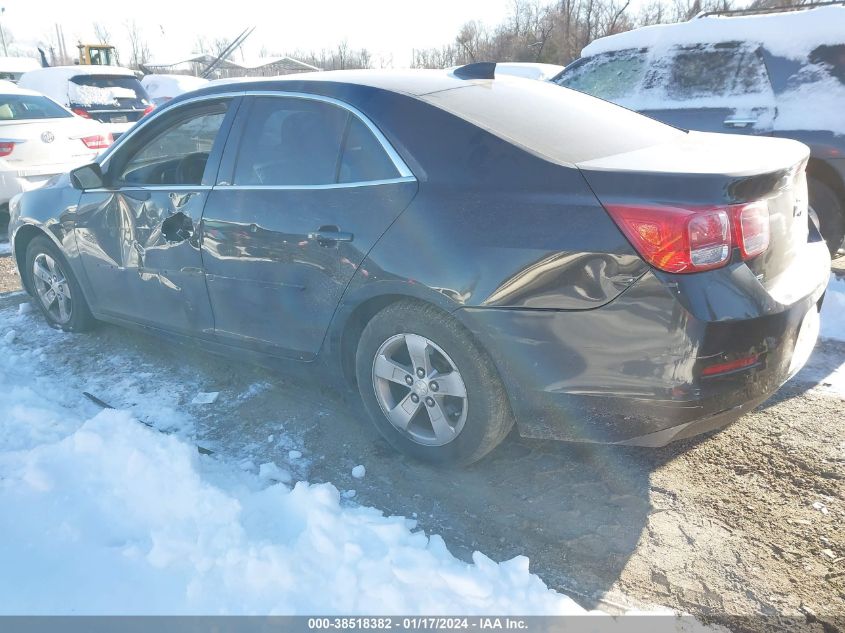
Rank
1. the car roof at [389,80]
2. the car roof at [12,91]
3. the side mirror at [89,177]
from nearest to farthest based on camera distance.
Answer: the car roof at [389,80]
the side mirror at [89,177]
the car roof at [12,91]

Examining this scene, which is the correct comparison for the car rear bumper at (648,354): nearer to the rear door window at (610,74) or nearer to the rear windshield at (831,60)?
the rear windshield at (831,60)

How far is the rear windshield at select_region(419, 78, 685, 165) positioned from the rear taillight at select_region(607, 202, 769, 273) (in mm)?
371

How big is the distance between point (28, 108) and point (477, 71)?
A: 666cm

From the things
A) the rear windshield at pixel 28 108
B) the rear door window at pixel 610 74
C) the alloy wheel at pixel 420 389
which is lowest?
the alloy wheel at pixel 420 389

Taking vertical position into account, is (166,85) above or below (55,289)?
below

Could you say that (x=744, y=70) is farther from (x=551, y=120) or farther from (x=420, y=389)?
(x=420, y=389)

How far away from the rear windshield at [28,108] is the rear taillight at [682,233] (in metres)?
7.60

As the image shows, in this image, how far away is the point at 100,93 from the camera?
1185 centimetres

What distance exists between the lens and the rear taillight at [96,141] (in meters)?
7.70

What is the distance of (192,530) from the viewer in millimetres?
2383

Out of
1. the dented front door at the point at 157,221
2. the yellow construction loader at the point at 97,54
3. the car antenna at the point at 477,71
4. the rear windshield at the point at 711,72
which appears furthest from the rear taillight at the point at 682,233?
the yellow construction loader at the point at 97,54

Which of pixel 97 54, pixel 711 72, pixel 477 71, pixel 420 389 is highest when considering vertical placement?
pixel 477 71

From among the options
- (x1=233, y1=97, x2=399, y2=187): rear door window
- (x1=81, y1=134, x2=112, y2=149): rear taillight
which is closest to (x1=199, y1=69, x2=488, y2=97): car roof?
(x1=233, y1=97, x2=399, y2=187): rear door window

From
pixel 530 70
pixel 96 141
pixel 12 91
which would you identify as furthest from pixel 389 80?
pixel 530 70
